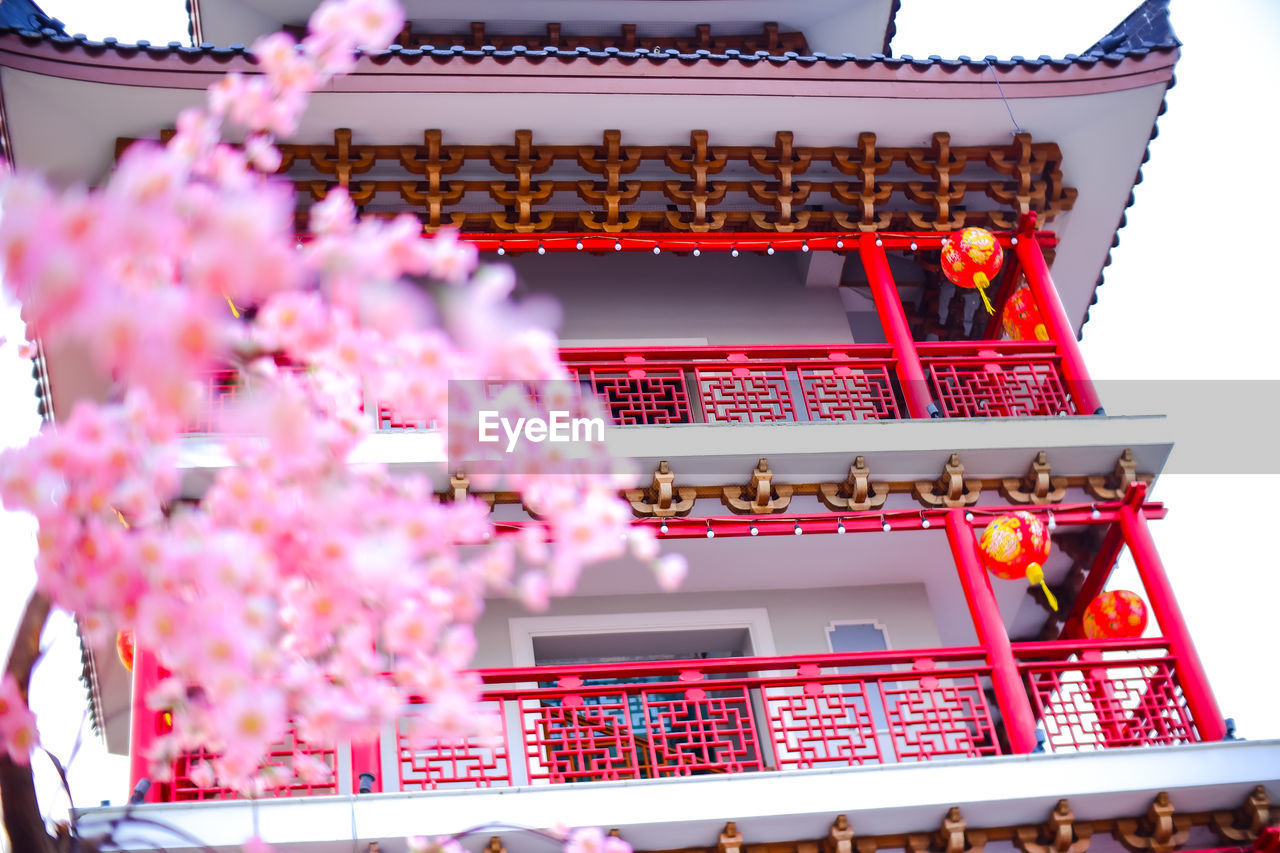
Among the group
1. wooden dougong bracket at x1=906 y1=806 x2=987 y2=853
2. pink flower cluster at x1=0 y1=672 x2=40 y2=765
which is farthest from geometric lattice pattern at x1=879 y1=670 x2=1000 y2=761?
pink flower cluster at x1=0 y1=672 x2=40 y2=765

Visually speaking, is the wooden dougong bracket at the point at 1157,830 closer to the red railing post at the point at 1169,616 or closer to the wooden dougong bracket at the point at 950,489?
the red railing post at the point at 1169,616

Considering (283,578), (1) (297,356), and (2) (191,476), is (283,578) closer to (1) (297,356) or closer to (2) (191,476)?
(1) (297,356)

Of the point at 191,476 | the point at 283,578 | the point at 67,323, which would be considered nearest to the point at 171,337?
the point at 67,323


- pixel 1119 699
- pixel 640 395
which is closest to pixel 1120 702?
pixel 1119 699

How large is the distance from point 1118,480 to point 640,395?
3478mm

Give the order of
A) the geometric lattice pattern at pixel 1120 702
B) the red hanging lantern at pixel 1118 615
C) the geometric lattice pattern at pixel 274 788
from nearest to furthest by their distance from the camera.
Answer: the geometric lattice pattern at pixel 274 788
the geometric lattice pattern at pixel 1120 702
the red hanging lantern at pixel 1118 615

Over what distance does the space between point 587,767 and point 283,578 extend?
575cm

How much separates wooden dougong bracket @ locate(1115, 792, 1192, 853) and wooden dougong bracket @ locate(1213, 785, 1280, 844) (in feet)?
0.68

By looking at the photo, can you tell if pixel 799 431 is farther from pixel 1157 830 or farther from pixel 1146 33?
pixel 1146 33

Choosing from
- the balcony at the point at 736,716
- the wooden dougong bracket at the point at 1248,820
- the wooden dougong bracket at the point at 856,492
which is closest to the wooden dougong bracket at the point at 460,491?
the balcony at the point at 736,716

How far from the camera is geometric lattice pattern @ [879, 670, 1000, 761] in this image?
7.71 meters

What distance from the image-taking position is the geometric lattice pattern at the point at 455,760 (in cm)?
703

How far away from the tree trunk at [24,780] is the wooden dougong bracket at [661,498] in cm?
493

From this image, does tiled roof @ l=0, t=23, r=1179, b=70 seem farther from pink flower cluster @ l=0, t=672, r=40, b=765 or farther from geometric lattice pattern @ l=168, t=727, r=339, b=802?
pink flower cluster @ l=0, t=672, r=40, b=765
